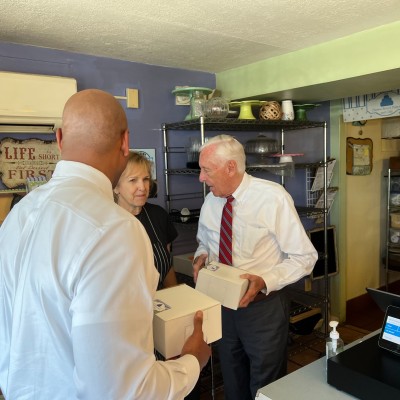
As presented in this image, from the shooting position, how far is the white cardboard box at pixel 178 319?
1.12 meters

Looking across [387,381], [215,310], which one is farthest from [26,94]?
[387,381]

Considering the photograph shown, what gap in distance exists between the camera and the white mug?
2.93m

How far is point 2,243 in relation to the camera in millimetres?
951

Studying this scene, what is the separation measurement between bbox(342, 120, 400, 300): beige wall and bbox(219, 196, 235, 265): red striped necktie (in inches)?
82.1

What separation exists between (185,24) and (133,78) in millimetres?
813

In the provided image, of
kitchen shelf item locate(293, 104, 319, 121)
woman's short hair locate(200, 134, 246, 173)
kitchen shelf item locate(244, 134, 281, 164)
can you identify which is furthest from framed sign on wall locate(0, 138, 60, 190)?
kitchen shelf item locate(293, 104, 319, 121)

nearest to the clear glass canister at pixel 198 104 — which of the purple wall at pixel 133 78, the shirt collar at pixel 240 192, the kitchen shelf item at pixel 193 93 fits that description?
the kitchen shelf item at pixel 193 93

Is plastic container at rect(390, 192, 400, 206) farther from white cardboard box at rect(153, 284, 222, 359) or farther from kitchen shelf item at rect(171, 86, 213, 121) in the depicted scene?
white cardboard box at rect(153, 284, 222, 359)

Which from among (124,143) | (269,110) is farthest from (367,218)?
(124,143)

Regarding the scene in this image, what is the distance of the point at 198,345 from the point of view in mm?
1102

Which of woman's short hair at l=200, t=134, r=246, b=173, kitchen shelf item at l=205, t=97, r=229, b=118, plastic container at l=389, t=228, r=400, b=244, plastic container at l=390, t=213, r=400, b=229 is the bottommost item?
plastic container at l=389, t=228, r=400, b=244

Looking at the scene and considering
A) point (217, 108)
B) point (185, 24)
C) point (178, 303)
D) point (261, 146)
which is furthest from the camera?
point (261, 146)

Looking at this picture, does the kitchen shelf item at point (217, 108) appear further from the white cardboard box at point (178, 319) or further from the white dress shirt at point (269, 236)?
the white cardboard box at point (178, 319)

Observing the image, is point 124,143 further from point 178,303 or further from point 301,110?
point 301,110
